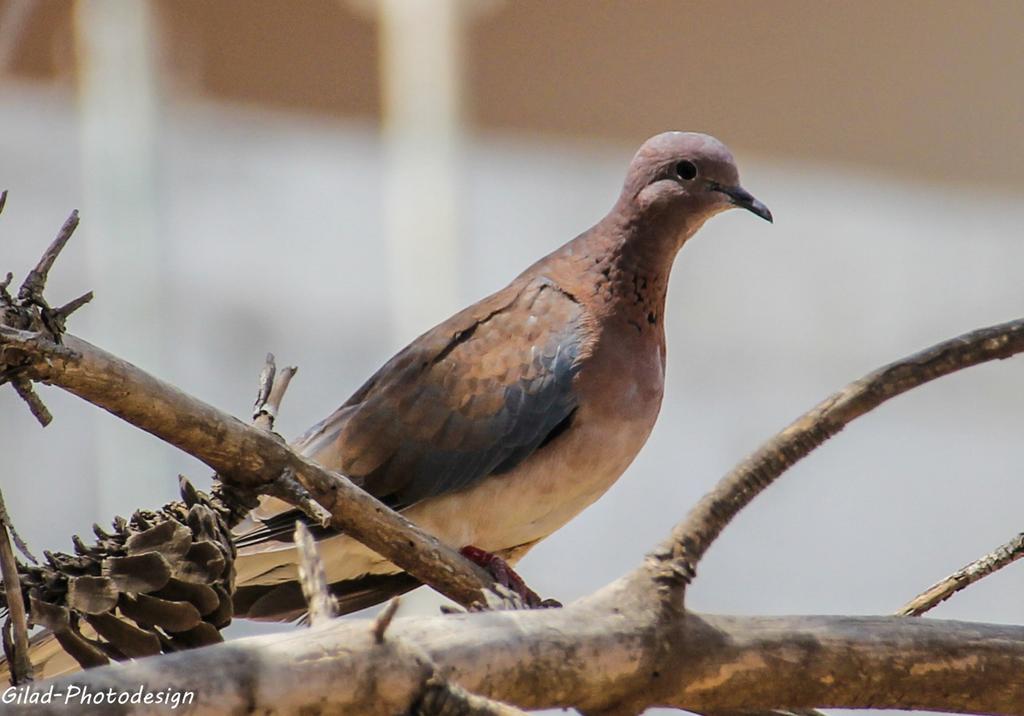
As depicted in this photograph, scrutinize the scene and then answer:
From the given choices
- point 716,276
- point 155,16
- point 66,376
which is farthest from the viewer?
point 716,276

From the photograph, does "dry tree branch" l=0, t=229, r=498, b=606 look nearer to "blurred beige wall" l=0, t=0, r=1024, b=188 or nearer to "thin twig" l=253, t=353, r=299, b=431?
"thin twig" l=253, t=353, r=299, b=431

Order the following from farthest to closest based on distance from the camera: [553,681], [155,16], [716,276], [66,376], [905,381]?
[716,276] < [155,16] < [905,381] < [66,376] < [553,681]

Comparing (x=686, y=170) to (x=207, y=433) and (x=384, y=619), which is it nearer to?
(x=207, y=433)

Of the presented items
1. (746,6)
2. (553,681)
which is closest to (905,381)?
(553,681)

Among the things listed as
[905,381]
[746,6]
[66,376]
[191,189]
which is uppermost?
[746,6]

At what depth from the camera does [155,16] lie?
4.25 m

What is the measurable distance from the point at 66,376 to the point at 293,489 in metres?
0.26

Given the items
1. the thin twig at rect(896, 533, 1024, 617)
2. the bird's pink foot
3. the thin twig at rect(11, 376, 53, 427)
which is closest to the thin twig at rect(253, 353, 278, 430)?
the thin twig at rect(11, 376, 53, 427)

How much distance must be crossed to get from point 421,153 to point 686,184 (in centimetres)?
244

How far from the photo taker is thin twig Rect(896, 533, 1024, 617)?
151 cm

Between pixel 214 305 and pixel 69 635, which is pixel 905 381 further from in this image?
pixel 214 305

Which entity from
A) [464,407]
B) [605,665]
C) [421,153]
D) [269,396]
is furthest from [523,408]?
[421,153]

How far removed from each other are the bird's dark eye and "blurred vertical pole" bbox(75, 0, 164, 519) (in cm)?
235

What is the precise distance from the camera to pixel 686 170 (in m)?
2.19
